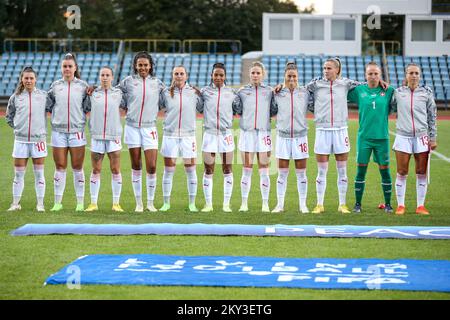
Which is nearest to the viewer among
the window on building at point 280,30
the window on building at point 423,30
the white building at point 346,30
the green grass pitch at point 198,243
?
the green grass pitch at point 198,243

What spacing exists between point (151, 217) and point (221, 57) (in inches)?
1328

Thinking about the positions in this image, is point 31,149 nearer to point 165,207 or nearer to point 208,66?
point 165,207

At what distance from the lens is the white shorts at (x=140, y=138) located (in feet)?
37.3

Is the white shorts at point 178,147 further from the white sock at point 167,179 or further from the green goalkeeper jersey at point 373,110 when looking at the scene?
A: the green goalkeeper jersey at point 373,110

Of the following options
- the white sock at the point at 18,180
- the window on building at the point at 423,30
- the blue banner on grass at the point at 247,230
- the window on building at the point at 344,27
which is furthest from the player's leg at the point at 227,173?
the window on building at the point at 423,30

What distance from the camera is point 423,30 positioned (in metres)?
43.4

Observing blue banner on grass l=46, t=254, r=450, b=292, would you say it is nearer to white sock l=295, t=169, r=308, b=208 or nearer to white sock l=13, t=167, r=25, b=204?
white sock l=295, t=169, r=308, b=208

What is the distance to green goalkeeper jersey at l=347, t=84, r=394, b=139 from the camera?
11.4m

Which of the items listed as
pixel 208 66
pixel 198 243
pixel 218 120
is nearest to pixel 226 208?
pixel 218 120

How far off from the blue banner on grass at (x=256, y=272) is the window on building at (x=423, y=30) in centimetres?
3662

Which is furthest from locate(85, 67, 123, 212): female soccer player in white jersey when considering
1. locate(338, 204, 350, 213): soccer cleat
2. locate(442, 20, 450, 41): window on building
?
locate(442, 20, 450, 41): window on building

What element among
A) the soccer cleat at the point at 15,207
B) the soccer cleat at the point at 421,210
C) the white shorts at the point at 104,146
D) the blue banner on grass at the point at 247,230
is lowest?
the soccer cleat at the point at 421,210

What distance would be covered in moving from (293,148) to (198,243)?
8.84ft
